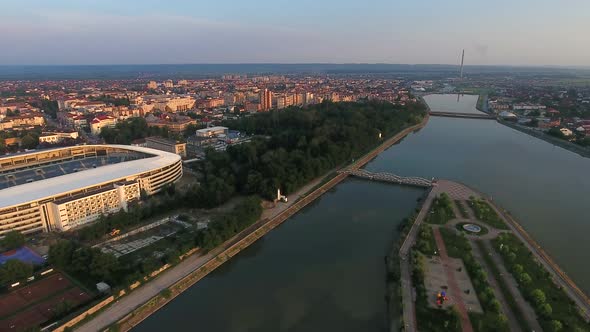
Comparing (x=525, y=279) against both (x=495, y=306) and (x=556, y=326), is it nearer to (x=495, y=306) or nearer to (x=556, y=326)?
(x=495, y=306)

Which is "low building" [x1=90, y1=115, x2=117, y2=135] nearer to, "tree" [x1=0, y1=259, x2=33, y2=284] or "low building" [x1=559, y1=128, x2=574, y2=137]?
"tree" [x1=0, y1=259, x2=33, y2=284]

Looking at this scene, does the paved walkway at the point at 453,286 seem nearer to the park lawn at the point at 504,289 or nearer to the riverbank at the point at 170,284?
the park lawn at the point at 504,289

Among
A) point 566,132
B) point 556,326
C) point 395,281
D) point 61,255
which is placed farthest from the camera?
point 566,132

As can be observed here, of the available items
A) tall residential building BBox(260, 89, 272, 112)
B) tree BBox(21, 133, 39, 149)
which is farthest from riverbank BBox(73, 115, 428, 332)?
tall residential building BBox(260, 89, 272, 112)

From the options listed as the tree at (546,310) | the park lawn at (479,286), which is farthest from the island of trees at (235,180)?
the tree at (546,310)

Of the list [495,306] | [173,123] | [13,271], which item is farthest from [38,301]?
[173,123]
